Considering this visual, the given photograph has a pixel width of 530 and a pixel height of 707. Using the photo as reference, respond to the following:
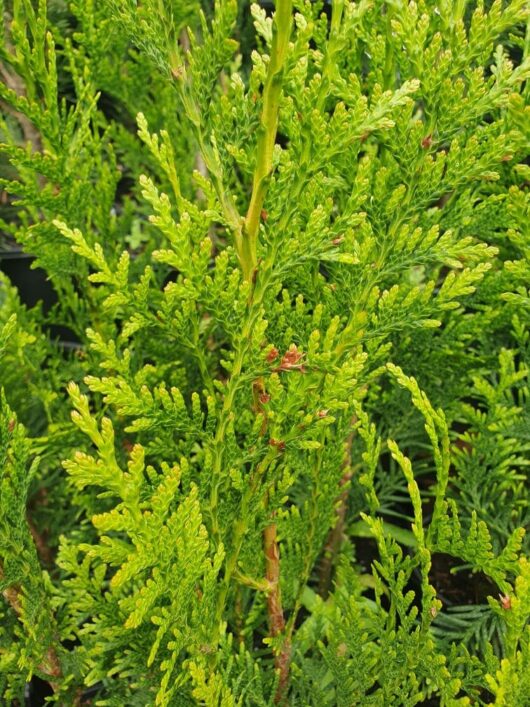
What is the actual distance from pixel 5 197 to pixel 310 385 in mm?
2185

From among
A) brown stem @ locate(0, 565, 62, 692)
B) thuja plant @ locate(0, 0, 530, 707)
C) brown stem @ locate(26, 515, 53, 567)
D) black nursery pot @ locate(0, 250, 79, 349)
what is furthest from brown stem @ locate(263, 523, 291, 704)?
black nursery pot @ locate(0, 250, 79, 349)

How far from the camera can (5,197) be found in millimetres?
2639

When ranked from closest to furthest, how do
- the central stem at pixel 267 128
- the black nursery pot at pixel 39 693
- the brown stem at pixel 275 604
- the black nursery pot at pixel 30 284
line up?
1. the central stem at pixel 267 128
2. the brown stem at pixel 275 604
3. the black nursery pot at pixel 39 693
4. the black nursery pot at pixel 30 284

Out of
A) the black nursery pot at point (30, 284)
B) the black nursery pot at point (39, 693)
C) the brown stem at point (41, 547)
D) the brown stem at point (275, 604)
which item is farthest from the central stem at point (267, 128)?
the black nursery pot at point (30, 284)

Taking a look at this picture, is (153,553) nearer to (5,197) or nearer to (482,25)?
(482,25)

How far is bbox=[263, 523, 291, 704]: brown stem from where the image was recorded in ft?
3.60

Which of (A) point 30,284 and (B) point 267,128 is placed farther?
(A) point 30,284

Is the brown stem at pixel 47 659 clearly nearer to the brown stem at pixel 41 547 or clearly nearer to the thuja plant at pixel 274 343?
the thuja plant at pixel 274 343

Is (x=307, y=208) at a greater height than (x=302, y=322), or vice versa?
(x=307, y=208)

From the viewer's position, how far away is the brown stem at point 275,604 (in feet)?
3.60

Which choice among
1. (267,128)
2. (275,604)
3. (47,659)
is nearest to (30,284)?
(47,659)

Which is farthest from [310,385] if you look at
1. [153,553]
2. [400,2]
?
[400,2]

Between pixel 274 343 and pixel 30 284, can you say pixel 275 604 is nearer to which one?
pixel 274 343

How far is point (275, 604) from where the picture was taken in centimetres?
113
